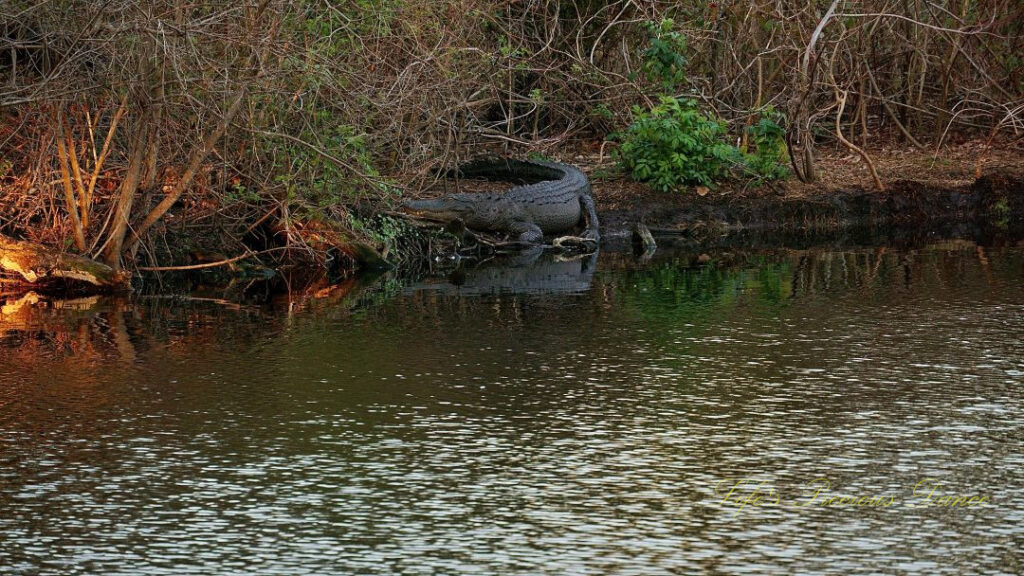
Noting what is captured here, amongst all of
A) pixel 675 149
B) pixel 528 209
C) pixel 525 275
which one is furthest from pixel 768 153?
pixel 525 275

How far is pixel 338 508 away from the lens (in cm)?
596

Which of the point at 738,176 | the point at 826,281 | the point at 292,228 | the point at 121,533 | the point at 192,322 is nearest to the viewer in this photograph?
the point at 121,533

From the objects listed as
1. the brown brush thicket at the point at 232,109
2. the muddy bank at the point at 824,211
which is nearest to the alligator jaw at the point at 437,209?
the brown brush thicket at the point at 232,109

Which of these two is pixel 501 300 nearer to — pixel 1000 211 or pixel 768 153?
pixel 768 153

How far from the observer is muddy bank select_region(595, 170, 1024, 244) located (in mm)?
18688

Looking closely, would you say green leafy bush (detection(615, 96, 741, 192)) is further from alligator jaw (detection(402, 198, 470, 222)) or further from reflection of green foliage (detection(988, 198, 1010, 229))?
reflection of green foliage (detection(988, 198, 1010, 229))

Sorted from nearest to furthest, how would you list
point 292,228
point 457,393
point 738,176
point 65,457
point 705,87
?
point 65,457 < point 457,393 < point 292,228 < point 738,176 < point 705,87

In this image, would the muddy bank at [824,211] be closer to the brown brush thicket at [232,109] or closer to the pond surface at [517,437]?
the brown brush thicket at [232,109]

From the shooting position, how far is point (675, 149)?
19266 mm

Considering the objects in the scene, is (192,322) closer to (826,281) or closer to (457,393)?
(457,393)

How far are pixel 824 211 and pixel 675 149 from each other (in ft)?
6.86

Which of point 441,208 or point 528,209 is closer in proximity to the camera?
point 441,208

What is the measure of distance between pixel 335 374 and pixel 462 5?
900 cm

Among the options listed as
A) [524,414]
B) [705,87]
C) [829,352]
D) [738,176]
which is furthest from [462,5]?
[524,414]
